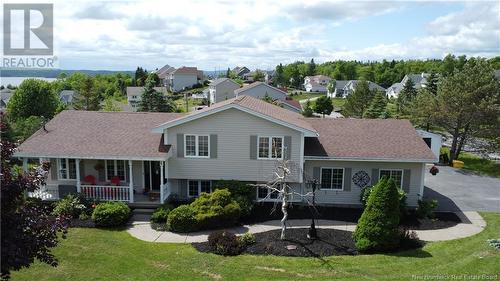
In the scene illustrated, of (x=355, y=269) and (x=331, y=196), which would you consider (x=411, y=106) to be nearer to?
(x=331, y=196)

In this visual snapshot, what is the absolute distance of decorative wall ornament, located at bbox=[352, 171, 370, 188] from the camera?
2214cm

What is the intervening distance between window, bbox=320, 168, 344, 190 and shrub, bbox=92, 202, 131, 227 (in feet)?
32.8

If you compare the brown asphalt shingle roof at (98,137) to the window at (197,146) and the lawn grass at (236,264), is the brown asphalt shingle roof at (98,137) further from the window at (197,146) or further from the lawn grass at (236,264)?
the lawn grass at (236,264)

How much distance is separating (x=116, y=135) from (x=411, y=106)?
27.2 metres

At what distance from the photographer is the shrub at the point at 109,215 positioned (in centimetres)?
1892

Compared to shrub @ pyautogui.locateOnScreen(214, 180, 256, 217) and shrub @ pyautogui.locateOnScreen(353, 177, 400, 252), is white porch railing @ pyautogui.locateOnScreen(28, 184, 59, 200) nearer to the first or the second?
shrub @ pyautogui.locateOnScreen(214, 180, 256, 217)

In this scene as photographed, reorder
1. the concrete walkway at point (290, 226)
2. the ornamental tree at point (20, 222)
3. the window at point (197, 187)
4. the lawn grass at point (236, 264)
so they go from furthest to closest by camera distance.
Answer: the window at point (197, 187), the concrete walkway at point (290, 226), the lawn grass at point (236, 264), the ornamental tree at point (20, 222)

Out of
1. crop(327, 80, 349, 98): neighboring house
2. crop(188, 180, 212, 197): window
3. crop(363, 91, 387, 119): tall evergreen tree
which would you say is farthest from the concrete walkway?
crop(327, 80, 349, 98): neighboring house

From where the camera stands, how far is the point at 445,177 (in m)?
29.2

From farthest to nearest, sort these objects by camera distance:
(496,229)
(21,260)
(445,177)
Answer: (445,177), (496,229), (21,260)

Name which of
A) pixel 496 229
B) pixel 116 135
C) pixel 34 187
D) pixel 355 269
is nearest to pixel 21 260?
pixel 34 187

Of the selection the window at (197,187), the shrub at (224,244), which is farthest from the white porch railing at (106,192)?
the shrub at (224,244)

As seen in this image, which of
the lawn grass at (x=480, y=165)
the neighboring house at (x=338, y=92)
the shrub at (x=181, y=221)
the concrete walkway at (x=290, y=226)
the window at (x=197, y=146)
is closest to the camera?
the concrete walkway at (x=290, y=226)

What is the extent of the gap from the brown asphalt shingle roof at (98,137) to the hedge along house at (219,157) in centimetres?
5
